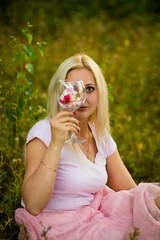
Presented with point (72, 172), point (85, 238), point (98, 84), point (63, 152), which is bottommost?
point (85, 238)

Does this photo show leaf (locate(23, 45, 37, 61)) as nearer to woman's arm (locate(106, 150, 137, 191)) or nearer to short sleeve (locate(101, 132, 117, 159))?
short sleeve (locate(101, 132, 117, 159))

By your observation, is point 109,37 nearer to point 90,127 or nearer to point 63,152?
point 90,127

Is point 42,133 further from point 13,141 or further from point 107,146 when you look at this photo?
point 13,141

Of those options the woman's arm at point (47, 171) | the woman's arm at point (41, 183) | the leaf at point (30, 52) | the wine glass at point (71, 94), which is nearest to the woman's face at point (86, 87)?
the wine glass at point (71, 94)

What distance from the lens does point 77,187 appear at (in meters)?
2.02

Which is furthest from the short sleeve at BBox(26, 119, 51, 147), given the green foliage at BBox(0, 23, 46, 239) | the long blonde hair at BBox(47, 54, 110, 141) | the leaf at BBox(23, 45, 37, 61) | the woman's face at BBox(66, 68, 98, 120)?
the leaf at BBox(23, 45, 37, 61)

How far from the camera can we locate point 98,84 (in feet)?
7.27

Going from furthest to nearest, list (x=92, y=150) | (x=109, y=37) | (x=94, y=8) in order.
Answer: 1. (x=94, y=8)
2. (x=109, y=37)
3. (x=92, y=150)

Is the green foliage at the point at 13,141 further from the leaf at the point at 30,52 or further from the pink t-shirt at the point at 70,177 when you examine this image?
the pink t-shirt at the point at 70,177

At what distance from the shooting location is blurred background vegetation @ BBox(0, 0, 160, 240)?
2.62 metres

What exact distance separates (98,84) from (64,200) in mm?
861

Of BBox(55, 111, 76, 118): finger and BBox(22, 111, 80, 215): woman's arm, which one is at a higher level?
BBox(55, 111, 76, 118): finger

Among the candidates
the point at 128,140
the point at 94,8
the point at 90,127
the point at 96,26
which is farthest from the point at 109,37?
the point at 90,127

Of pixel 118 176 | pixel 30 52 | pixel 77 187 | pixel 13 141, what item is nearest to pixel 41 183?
pixel 77 187
